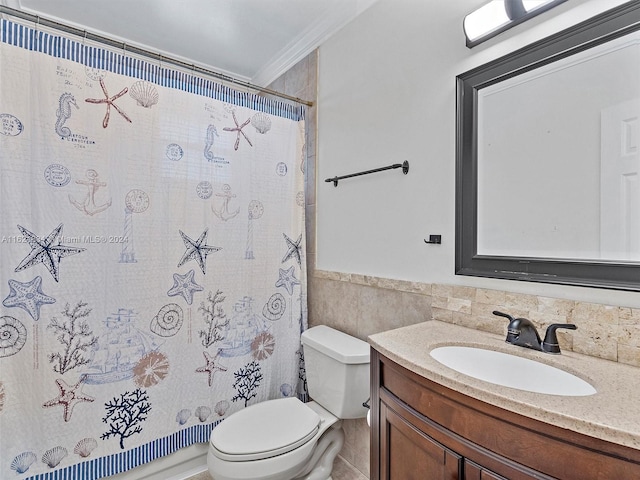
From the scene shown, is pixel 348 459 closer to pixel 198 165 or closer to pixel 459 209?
pixel 459 209

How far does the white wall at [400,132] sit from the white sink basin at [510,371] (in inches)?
9.8

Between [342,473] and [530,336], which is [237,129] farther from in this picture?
[342,473]

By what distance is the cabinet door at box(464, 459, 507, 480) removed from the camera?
0.68m

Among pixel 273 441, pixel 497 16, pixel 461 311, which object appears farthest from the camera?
pixel 273 441

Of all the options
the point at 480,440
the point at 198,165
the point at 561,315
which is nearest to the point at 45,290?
the point at 198,165

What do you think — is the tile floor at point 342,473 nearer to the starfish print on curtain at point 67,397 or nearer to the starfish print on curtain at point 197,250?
the starfish print on curtain at point 67,397

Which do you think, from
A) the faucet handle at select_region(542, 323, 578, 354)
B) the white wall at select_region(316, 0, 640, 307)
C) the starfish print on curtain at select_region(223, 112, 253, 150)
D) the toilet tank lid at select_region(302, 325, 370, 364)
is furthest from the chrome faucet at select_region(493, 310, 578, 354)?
the starfish print on curtain at select_region(223, 112, 253, 150)

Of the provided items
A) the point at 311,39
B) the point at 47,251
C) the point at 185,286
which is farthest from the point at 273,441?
the point at 311,39

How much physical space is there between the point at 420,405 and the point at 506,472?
22cm

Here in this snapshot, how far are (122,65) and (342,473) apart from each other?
7.41ft

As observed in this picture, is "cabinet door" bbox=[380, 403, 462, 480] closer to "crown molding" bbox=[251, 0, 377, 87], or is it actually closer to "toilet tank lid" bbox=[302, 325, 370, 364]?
"toilet tank lid" bbox=[302, 325, 370, 364]

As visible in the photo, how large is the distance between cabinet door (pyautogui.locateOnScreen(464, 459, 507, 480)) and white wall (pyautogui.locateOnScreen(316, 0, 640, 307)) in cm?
59

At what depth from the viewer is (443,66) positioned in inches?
52.4

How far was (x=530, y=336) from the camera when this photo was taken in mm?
968
